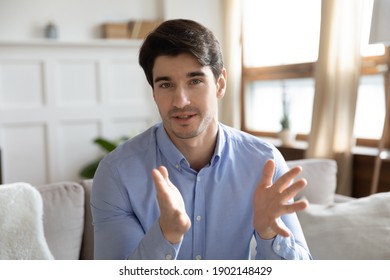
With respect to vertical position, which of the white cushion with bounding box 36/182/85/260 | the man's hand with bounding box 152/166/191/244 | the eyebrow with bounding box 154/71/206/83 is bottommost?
the white cushion with bounding box 36/182/85/260

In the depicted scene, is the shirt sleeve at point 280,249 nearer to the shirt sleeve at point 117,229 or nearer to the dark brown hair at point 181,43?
the shirt sleeve at point 117,229

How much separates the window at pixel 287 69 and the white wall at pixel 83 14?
0.45 metres

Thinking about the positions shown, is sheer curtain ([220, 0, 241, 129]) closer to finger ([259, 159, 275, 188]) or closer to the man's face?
the man's face

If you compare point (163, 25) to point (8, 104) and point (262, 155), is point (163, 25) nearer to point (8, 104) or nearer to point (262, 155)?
point (262, 155)

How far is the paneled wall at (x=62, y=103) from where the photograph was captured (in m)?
3.81

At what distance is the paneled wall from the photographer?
381cm

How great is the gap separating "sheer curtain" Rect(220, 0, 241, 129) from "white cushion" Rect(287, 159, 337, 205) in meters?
2.19

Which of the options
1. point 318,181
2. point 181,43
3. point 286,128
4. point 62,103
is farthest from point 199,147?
point 62,103

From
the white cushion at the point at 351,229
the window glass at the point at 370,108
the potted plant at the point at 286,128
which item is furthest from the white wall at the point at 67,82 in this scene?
the white cushion at the point at 351,229

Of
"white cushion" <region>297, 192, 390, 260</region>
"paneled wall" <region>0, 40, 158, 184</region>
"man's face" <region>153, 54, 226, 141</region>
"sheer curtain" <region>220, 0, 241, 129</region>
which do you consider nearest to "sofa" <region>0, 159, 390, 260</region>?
"white cushion" <region>297, 192, 390, 260</region>

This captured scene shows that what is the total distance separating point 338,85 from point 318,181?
1.13 m

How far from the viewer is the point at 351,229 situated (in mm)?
1452

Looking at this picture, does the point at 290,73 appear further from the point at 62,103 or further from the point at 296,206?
the point at 296,206
